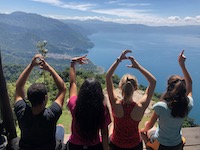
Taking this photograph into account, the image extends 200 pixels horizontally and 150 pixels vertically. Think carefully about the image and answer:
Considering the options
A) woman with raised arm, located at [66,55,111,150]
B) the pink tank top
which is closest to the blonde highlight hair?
the pink tank top

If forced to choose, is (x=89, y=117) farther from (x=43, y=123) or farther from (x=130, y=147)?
(x=130, y=147)

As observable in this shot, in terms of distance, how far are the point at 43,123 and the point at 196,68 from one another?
109 metres

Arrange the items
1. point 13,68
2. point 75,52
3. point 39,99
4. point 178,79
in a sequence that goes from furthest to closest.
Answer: point 75,52 < point 13,68 < point 178,79 < point 39,99

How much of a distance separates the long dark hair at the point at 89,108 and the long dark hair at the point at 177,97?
649 millimetres

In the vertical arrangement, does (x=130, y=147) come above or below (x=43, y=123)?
below

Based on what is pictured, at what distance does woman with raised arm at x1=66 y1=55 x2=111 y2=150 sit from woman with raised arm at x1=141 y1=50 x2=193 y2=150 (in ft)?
1.79

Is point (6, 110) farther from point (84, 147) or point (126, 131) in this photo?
point (126, 131)

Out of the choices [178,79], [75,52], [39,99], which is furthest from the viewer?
[75,52]

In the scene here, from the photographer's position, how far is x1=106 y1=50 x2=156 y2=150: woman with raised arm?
204cm

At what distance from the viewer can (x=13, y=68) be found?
73.7 meters

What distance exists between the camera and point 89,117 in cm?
191

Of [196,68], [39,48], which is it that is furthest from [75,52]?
[39,48]

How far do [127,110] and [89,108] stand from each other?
0.38 meters

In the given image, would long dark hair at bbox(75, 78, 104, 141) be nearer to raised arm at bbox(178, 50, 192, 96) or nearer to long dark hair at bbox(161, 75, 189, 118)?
long dark hair at bbox(161, 75, 189, 118)
